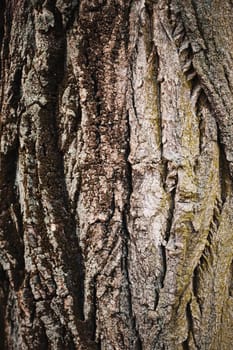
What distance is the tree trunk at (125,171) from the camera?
1.37 meters

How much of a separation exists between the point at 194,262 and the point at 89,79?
2.18ft

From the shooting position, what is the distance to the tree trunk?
1.37 metres

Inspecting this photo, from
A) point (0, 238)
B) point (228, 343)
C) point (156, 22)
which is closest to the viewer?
point (156, 22)

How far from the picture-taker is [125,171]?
1429 mm

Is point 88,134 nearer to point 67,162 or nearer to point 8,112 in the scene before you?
point 67,162

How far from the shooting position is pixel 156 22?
4.46 ft

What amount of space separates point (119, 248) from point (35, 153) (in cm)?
43

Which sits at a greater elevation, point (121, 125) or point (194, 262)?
point (121, 125)

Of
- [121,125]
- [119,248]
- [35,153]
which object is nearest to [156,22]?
[121,125]

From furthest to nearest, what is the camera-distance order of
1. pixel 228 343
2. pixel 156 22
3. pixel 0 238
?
pixel 0 238, pixel 228 343, pixel 156 22

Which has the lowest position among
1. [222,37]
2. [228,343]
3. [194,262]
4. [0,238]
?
[228,343]

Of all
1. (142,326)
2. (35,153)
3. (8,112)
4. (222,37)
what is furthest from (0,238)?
(222,37)

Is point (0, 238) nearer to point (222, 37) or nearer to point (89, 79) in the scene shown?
point (89, 79)

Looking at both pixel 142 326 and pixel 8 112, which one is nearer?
pixel 142 326
